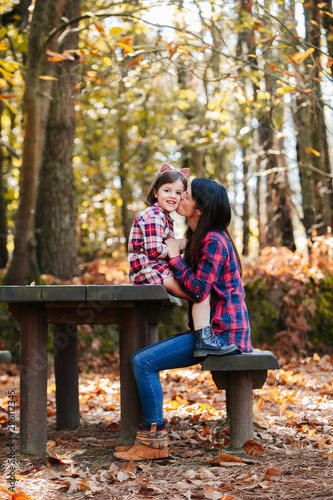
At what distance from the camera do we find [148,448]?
3.58m

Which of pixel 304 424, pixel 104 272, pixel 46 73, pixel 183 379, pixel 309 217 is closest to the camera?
pixel 304 424

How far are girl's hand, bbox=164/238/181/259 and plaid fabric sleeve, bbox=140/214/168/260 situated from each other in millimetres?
36

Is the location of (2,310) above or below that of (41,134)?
below

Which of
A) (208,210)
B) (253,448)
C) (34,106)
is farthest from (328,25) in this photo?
(253,448)

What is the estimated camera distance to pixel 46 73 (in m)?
8.01

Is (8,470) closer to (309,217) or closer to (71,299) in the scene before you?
(71,299)

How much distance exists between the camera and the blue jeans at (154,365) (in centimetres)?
361

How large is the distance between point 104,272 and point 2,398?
3.26m

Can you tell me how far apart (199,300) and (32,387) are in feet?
4.35

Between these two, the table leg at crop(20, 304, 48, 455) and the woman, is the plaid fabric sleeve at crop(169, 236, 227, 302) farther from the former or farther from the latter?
the table leg at crop(20, 304, 48, 455)

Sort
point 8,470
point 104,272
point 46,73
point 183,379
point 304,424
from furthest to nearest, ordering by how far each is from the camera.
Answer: point 104,272
point 46,73
point 183,379
point 304,424
point 8,470

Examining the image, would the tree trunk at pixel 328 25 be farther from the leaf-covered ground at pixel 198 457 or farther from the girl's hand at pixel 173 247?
the girl's hand at pixel 173 247

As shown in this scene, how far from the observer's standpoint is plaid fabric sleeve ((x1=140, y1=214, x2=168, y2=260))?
3898 millimetres

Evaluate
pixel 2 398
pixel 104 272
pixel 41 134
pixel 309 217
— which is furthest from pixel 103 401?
pixel 309 217
